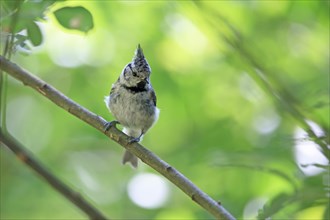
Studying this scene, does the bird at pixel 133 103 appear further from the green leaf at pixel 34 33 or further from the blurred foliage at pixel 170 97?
the green leaf at pixel 34 33

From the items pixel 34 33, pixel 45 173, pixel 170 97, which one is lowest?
pixel 45 173

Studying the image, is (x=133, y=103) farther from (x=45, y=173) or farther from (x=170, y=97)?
(x=45, y=173)

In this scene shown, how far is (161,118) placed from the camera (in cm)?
471

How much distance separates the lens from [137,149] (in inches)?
92.9

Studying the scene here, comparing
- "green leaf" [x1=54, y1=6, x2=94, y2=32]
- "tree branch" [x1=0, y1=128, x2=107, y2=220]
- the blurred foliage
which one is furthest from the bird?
"tree branch" [x1=0, y1=128, x2=107, y2=220]

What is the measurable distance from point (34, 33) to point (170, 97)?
230cm

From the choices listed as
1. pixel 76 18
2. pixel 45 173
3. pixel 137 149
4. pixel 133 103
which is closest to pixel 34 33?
pixel 76 18

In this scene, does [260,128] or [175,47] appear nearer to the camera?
[260,128]

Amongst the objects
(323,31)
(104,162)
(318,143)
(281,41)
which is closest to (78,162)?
(104,162)

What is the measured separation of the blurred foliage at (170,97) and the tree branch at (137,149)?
1.50 meters

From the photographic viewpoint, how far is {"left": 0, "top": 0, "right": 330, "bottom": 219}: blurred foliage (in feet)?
13.5

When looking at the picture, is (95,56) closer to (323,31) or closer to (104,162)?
(104,162)

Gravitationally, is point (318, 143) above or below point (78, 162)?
below

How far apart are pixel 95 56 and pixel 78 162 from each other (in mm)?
892
